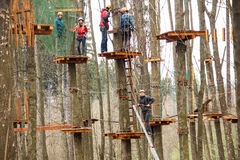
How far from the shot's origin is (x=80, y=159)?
1165 cm

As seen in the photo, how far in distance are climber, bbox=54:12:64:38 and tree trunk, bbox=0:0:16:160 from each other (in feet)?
20.3

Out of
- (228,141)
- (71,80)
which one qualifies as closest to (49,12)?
(71,80)

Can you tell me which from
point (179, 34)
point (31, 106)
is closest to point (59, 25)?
point (31, 106)

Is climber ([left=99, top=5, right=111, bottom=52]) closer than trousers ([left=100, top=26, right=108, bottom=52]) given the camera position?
Yes

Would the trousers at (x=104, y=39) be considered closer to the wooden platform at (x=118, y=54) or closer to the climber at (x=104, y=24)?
→ the climber at (x=104, y=24)

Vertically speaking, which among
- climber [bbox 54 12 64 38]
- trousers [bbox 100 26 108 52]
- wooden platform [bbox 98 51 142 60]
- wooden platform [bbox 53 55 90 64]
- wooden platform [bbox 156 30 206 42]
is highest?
climber [bbox 54 12 64 38]

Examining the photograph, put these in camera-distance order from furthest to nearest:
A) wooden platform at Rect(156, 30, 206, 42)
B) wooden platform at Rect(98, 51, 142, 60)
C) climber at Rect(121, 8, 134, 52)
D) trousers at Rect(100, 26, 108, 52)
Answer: trousers at Rect(100, 26, 108, 52) → climber at Rect(121, 8, 134, 52) → wooden platform at Rect(98, 51, 142, 60) → wooden platform at Rect(156, 30, 206, 42)

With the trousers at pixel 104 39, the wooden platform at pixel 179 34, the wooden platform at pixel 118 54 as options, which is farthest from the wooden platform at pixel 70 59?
the wooden platform at pixel 179 34

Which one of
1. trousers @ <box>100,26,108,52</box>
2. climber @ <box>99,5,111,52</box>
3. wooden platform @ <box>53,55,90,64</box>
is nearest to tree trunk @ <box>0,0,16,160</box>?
climber @ <box>99,5,111,52</box>

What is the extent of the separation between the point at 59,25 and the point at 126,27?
2.27 meters

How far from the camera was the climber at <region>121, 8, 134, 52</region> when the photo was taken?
408 inches

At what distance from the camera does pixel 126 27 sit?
10562 millimetres

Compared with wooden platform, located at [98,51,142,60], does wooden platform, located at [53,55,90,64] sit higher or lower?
higher

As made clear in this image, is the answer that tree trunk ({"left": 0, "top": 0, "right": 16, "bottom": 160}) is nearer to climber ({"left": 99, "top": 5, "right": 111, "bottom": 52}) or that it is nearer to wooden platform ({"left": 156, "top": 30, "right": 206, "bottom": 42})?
wooden platform ({"left": 156, "top": 30, "right": 206, "bottom": 42})
